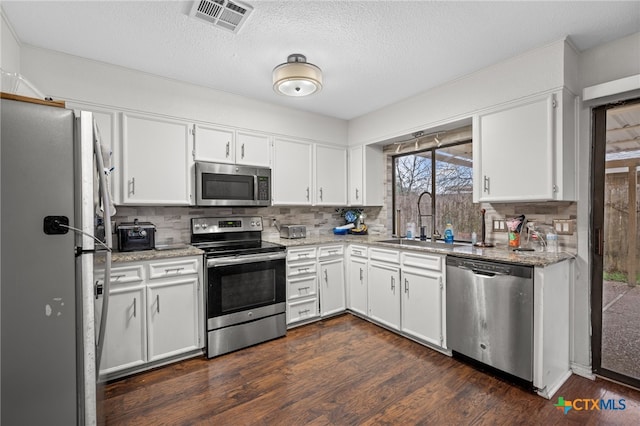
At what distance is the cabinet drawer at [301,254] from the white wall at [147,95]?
139 centimetres

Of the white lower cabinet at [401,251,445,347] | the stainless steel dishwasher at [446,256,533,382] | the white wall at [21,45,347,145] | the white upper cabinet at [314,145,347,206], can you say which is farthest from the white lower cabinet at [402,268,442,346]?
the white wall at [21,45,347,145]

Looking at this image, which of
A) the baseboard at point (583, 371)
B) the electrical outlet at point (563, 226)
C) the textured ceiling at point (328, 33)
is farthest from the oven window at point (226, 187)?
the baseboard at point (583, 371)

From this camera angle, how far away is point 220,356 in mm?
2633

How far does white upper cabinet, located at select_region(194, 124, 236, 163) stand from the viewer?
3008 mm

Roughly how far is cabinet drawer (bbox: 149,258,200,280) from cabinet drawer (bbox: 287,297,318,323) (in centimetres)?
106

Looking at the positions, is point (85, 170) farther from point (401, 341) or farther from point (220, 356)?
point (401, 341)

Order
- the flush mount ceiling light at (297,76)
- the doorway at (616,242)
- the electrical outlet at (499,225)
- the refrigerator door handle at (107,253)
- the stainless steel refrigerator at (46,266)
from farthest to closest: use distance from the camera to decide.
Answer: the electrical outlet at (499,225) → the flush mount ceiling light at (297,76) → the doorway at (616,242) → the refrigerator door handle at (107,253) → the stainless steel refrigerator at (46,266)

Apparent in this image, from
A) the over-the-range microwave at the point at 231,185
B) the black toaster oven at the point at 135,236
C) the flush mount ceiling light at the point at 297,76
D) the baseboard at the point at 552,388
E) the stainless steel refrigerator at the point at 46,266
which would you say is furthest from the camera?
the over-the-range microwave at the point at 231,185

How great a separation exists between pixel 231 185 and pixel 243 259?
0.80 meters

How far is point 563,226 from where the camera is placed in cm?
244

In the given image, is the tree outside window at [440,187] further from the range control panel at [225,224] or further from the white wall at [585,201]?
the range control panel at [225,224]

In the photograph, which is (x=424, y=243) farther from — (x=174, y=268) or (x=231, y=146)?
(x=174, y=268)

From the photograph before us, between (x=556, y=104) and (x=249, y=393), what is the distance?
3028 millimetres

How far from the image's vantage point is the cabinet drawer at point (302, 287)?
3.19 m
